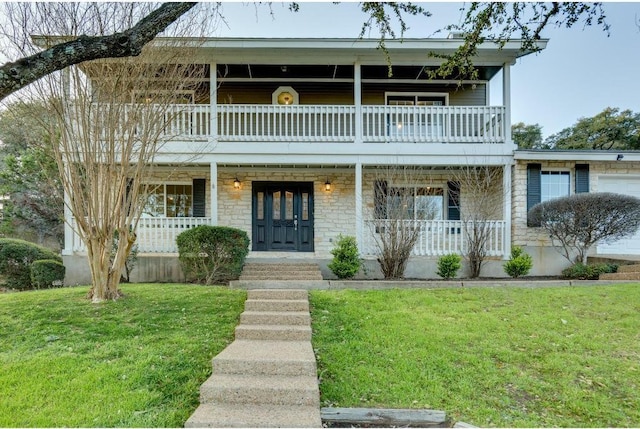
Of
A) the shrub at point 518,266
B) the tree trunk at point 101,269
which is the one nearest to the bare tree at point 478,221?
the shrub at point 518,266

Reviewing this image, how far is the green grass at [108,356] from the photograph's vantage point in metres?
2.85

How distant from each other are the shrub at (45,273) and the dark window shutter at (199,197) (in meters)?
3.49

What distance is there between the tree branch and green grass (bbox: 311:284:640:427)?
3.90m

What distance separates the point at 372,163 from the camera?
8.49 meters

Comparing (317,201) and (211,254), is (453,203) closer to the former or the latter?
(317,201)

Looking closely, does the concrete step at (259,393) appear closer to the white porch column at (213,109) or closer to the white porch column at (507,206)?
the white porch column at (213,109)

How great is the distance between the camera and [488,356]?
12.6 ft

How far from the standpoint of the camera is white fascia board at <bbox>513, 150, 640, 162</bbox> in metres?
8.38

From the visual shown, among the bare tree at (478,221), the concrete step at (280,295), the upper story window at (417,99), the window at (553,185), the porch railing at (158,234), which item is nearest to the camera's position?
the concrete step at (280,295)

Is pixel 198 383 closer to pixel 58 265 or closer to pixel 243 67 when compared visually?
pixel 58 265

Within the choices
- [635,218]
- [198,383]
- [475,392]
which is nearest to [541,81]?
[635,218]

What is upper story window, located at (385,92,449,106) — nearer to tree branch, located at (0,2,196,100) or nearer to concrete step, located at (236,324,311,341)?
tree branch, located at (0,2,196,100)

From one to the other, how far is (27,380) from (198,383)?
1.67 metres

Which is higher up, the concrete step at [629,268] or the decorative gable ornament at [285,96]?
the decorative gable ornament at [285,96]
